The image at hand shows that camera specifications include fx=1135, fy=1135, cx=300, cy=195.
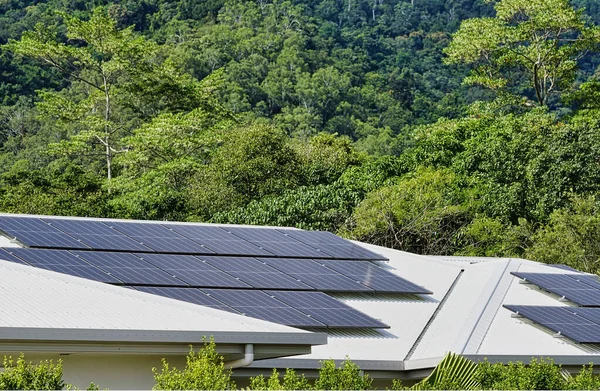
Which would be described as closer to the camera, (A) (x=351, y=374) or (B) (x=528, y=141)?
(A) (x=351, y=374)

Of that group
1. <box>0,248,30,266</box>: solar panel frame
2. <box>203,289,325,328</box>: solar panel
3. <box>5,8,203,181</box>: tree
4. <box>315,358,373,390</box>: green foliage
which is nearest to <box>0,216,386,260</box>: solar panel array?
<box>0,248,30,266</box>: solar panel frame

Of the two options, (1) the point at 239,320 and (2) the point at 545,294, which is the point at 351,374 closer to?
(1) the point at 239,320

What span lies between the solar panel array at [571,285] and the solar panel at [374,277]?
2665mm

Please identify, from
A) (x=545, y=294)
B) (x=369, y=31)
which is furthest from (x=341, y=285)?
(x=369, y=31)

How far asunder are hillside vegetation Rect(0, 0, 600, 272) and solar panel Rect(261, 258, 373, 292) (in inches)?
786

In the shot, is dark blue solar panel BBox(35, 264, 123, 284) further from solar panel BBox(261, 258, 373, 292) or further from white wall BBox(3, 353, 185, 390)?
solar panel BBox(261, 258, 373, 292)

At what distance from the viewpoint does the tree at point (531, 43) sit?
6656 cm

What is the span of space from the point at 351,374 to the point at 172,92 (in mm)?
59589

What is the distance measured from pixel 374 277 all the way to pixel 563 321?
4.14 meters

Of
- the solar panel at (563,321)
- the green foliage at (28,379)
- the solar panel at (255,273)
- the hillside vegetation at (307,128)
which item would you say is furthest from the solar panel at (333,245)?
the hillside vegetation at (307,128)

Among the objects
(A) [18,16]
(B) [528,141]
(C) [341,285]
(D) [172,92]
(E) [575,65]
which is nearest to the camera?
(C) [341,285]

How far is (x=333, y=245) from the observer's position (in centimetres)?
2588

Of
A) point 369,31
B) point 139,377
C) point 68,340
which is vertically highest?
point 68,340

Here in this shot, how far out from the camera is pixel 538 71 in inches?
2675
